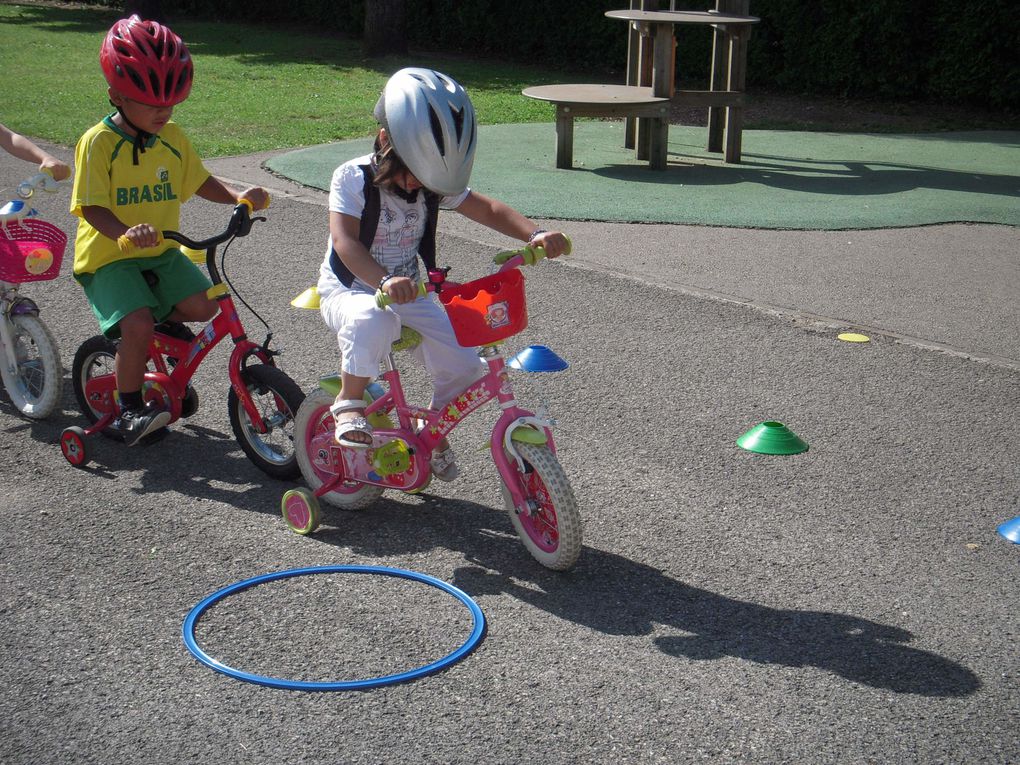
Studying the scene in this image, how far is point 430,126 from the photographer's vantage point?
3617 mm

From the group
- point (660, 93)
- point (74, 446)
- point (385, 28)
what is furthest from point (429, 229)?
point (385, 28)

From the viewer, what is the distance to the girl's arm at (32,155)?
16.2 feet

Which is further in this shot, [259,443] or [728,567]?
[259,443]

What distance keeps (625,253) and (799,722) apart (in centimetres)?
541

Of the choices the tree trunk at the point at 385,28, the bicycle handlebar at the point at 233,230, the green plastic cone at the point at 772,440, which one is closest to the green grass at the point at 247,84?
the tree trunk at the point at 385,28

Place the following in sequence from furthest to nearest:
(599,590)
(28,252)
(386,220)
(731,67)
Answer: (731,67) → (28,252) → (386,220) → (599,590)

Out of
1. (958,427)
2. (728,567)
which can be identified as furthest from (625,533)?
(958,427)

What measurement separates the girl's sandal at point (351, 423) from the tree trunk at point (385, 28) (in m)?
17.9

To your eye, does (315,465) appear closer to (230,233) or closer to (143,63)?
(230,233)

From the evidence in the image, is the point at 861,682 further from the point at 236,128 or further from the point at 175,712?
the point at 236,128

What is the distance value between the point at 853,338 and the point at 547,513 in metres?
3.19

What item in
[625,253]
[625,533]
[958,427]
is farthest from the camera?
[625,253]

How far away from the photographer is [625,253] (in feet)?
26.9

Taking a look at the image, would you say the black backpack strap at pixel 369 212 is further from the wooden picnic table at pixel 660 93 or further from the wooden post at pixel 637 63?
the wooden post at pixel 637 63
